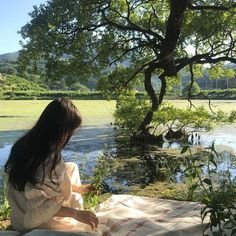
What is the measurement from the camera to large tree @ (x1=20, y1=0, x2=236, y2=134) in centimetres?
980

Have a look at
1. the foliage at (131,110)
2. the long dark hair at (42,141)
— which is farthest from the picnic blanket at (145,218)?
the foliage at (131,110)

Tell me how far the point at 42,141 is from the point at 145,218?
4.34ft

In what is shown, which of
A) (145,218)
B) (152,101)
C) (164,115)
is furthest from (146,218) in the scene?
(152,101)

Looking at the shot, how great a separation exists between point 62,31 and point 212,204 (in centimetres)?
887

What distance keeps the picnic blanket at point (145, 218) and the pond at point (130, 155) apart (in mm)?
1624

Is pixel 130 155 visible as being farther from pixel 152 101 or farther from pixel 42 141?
pixel 42 141

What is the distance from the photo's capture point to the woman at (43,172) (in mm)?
2516

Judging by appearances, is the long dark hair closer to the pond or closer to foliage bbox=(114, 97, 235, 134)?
the pond

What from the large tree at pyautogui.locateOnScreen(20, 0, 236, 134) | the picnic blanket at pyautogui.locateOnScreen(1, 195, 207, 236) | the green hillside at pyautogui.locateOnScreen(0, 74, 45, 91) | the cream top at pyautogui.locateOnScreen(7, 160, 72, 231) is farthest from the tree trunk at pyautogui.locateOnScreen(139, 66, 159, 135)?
the green hillside at pyautogui.locateOnScreen(0, 74, 45, 91)

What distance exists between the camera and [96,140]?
11766mm

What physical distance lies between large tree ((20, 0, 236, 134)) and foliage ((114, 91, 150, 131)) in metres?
0.33

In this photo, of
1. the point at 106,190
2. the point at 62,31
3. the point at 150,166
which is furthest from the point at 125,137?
the point at 106,190

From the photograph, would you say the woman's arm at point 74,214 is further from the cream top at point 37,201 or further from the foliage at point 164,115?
the foliage at point 164,115

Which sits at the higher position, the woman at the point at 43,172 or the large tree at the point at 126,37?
the large tree at the point at 126,37
